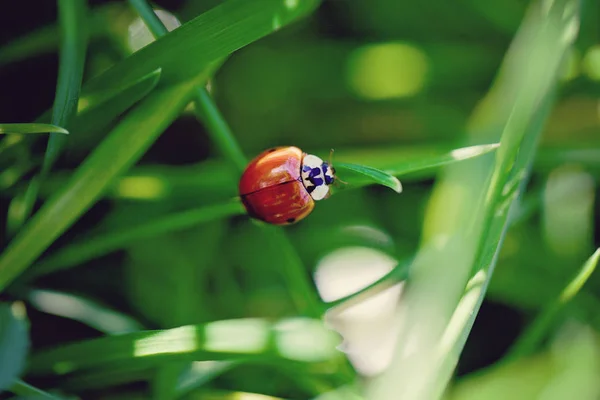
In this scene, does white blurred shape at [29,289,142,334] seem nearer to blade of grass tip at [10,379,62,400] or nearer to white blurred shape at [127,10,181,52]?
blade of grass tip at [10,379,62,400]

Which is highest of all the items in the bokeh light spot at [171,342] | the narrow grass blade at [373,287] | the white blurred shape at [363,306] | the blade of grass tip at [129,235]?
the blade of grass tip at [129,235]

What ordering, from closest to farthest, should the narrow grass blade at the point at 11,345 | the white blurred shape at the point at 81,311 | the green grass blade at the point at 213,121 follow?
the narrow grass blade at the point at 11,345
the green grass blade at the point at 213,121
the white blurred shape at the point at 81,311

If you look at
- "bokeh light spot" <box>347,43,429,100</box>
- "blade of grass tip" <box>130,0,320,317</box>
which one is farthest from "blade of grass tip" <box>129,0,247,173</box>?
"bokeh light spot" <box>347,43,429,100</box>

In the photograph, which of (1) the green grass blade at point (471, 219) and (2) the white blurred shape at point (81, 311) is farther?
(2) the white blurred shape at point (81, 311)

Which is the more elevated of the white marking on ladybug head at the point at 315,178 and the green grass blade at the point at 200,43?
the green grass blade at the point at 200,43

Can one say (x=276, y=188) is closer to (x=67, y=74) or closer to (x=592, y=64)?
(x=67, y=74)

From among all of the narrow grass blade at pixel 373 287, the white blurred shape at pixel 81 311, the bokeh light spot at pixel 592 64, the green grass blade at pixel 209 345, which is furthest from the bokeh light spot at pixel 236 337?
the bokeh light spot at pixel 592 64

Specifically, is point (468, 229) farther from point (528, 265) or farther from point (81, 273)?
point (81, 273)

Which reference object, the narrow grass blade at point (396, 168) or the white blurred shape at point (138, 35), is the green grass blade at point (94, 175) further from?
the white blurred shape at point (138, 35)
